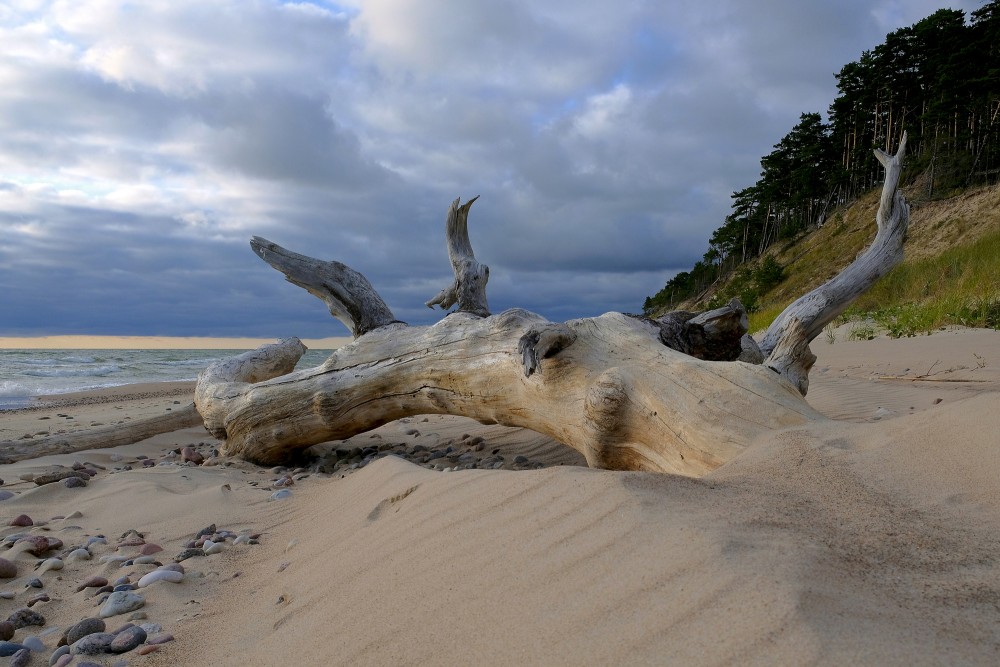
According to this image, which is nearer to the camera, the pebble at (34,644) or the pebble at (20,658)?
the pebble at (20,658)

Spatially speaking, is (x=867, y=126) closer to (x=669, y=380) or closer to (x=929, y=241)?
(x=929, y=241)

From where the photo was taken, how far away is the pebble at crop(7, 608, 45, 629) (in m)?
2.38

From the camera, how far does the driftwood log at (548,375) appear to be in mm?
3074

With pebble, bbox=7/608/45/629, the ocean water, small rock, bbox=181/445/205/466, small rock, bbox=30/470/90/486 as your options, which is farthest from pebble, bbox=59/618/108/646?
the ocean water

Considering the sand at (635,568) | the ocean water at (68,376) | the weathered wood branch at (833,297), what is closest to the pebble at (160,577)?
the sand at (635,568)

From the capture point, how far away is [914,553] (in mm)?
1571

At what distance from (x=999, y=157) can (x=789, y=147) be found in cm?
1869

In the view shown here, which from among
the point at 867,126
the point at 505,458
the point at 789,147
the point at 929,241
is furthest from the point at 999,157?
the point at 505,458

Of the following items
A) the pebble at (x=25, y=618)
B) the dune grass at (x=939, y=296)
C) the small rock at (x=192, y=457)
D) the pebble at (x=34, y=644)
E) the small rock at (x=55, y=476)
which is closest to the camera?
the pebble at (x=34, y=644)

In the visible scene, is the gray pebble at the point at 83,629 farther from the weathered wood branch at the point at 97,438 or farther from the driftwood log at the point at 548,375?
the weathered wood branch at the point at 97,438

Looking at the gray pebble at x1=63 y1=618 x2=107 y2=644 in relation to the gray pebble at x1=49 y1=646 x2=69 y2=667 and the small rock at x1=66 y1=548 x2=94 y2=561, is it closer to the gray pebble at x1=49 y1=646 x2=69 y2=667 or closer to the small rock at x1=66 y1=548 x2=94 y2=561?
the gray pebble at x1=49 y1=646 x2=69 y2=667

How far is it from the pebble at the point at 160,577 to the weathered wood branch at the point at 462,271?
3.49m

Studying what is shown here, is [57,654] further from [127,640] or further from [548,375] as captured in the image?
[548,375]

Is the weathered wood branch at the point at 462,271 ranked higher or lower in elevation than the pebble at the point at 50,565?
higher
